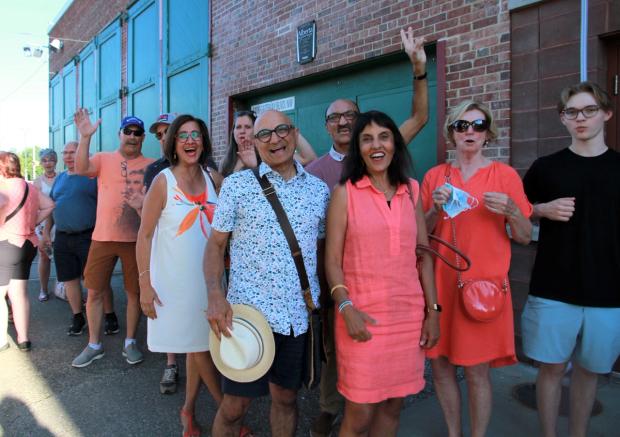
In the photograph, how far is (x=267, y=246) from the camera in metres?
2.21

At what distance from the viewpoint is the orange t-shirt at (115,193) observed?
14.0 ft

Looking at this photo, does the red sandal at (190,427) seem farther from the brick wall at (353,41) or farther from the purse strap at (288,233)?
the brick wall at (353,41)

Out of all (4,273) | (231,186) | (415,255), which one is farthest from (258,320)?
(4,273)

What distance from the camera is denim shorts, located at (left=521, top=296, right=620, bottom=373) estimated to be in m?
2.42

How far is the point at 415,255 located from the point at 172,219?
1.43m

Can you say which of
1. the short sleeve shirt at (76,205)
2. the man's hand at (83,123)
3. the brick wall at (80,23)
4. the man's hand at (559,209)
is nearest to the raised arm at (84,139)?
the man's hand at (83,123)

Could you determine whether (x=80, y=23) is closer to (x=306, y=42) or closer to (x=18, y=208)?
(x=306, y=42)

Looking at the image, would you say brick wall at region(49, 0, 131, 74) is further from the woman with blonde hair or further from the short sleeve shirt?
the woman with blonde hair

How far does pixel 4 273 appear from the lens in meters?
4.49

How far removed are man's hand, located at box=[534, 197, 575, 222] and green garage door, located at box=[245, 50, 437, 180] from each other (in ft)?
8.29

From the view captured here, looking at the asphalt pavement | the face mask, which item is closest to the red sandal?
the asphalt pavement

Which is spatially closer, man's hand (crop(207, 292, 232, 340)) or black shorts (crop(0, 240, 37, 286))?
man's hand (crop(207, 292, 232, 340))

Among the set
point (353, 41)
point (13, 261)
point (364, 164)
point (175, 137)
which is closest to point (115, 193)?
point (13, 261)

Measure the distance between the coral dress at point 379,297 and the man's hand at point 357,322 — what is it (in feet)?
0.15
